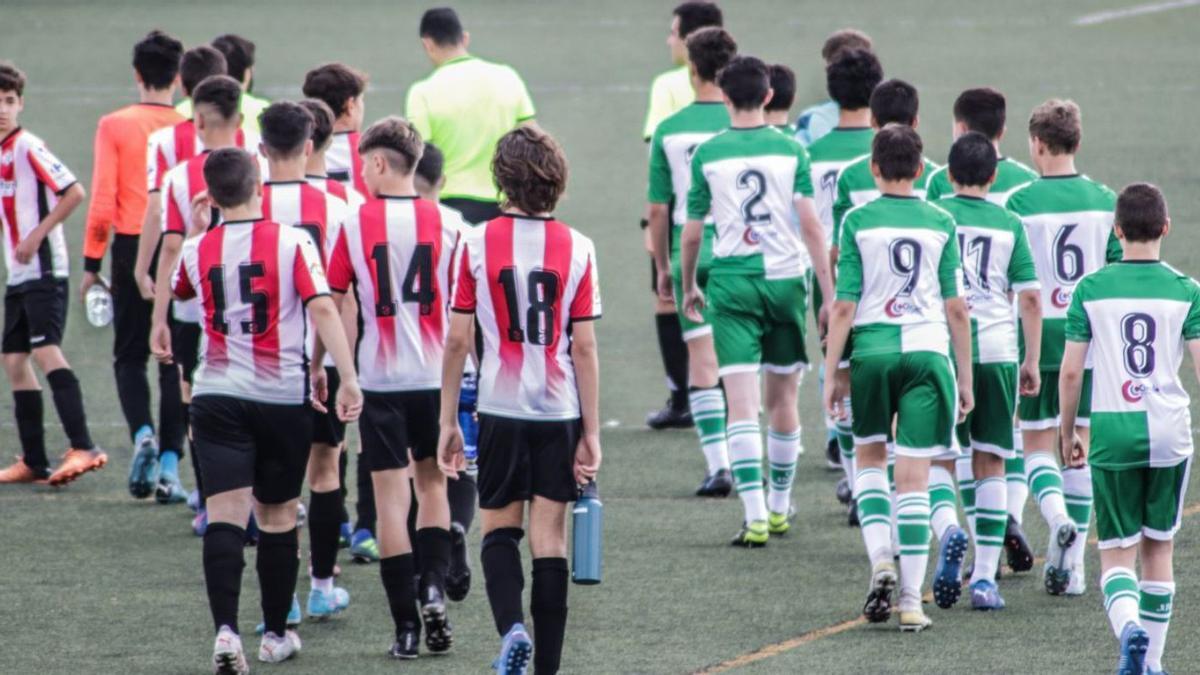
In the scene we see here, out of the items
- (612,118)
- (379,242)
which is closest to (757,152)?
(379,242)

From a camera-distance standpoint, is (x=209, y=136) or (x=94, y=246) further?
(x=94, y=246)

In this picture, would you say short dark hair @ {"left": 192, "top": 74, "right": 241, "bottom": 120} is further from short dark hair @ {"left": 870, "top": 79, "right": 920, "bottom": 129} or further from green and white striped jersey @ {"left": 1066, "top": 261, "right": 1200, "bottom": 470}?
green and white striped jersey @ {"left": 1066, "top": 261, "right": 1200, "bottom": 470}

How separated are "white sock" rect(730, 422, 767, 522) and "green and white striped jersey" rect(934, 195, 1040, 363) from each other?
1344mm

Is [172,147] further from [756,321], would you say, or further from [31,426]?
[756,321]

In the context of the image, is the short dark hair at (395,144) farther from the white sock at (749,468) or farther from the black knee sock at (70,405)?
the black knee sock at (70,405)

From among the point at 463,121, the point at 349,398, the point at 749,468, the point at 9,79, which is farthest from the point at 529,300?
the point at 9,79

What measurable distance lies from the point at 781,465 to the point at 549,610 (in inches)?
114

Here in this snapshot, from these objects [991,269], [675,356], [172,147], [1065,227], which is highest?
[172,147]

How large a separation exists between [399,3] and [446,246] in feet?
80.9

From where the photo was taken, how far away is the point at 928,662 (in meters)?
7.04

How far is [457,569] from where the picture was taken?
7.82 metres

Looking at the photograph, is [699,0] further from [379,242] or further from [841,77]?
[379,242]

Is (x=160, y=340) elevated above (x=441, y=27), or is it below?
below

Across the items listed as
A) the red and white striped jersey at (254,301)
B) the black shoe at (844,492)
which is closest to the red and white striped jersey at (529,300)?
the red and white striped jersey at (254,301)
